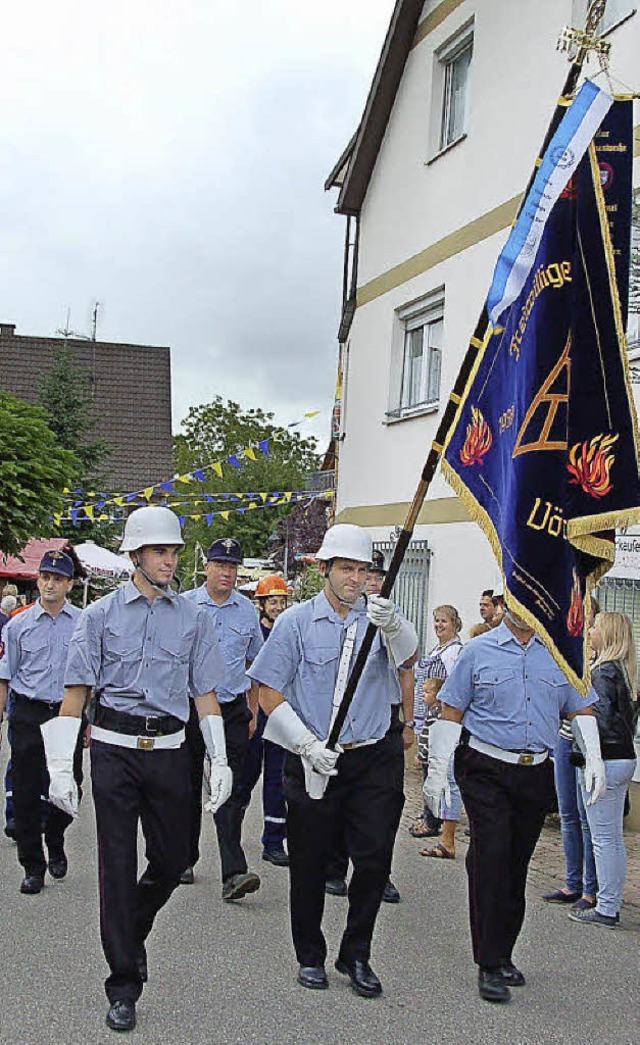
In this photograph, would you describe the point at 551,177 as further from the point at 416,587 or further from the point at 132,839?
the point at 416,587

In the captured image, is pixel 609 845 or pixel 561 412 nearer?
pixel 561 412

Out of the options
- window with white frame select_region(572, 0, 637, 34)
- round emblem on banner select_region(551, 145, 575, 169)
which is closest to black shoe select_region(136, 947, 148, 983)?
round emblem on banner select_region(551, 145, 575, 169)

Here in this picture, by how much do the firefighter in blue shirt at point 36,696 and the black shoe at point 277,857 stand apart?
138 centimetres

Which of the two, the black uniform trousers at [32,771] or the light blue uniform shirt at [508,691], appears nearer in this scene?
the light blue uniform shirt at [508,691]

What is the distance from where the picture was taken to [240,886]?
7.39 m

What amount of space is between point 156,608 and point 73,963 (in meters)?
1.73

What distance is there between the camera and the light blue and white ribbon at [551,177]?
19.4 feet

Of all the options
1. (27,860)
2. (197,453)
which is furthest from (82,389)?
(27,860)

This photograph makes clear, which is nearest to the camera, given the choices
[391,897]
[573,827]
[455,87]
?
[391,897]

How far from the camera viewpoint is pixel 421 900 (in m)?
7.74

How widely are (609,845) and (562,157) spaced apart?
12.0 ft

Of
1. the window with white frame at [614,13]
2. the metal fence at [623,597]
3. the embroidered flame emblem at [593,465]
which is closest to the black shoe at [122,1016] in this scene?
the embroidered flame emblem at [593,465]

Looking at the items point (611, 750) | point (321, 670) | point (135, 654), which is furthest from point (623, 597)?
point (135, 654)

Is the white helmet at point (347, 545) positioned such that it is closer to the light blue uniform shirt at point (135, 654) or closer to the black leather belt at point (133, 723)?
the light blue uniform shirt at point (135, 654)
